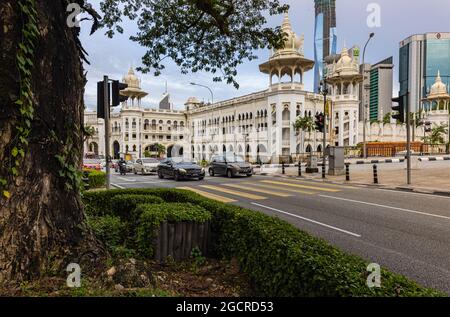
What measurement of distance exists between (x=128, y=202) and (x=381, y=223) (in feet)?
19.8

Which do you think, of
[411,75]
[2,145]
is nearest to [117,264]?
[2,145]

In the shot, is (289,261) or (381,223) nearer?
(289,261)

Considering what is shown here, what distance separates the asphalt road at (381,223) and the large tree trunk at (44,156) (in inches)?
183

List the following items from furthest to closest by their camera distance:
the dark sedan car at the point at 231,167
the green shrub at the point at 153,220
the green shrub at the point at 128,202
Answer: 1. the dark sedan car at the point at 231,167
2. the green shrub at the point at 128,202
3. the green shrub at the point at 153,220

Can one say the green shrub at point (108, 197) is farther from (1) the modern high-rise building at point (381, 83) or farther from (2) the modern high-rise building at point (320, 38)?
(2) the modern high-rise building at point (320, 38)

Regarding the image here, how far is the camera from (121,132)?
84812 millimetres

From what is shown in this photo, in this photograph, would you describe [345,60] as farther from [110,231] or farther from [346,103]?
[110,231]

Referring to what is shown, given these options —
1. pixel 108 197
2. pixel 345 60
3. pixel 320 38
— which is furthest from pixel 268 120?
→ pixel 320 38

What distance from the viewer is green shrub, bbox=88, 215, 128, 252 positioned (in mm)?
5242

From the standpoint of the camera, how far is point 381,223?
7.95 meters

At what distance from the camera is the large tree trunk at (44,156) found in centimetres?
348

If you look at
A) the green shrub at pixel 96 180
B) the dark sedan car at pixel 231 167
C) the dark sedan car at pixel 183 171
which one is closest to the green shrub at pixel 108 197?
the green shrub at pixel 96 180
